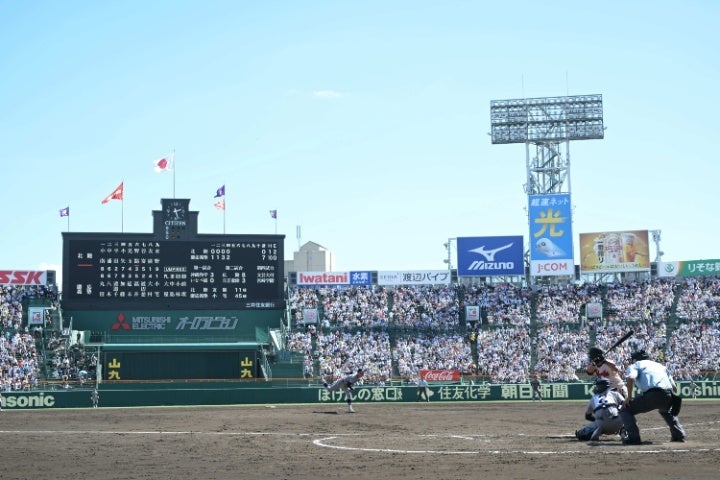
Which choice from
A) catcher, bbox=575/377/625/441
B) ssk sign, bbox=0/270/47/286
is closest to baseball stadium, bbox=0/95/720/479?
ssk sign, bbox=0/270/47/286

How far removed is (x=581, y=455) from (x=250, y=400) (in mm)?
35373

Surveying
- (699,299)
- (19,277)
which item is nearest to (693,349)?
(699,299)

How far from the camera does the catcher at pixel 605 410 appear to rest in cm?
2027

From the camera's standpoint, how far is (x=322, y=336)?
207 ft

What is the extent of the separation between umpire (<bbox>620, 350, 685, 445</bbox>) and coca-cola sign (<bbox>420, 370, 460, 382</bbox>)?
39.6 meters

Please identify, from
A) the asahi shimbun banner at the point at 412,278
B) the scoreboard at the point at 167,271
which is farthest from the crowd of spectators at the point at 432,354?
the scoreboard at the point at 167,271

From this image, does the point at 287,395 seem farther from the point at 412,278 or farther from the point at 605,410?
the point at 605,410

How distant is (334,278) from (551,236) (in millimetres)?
17179

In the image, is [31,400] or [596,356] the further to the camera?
[31,400]

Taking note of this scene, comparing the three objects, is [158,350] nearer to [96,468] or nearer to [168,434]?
[168,434]

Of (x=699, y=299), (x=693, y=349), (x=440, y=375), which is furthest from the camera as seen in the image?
(x=699, y=299)

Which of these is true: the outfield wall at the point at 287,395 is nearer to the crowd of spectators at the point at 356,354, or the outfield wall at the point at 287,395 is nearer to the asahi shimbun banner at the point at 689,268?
the crowd of spectators at the point at 356,354

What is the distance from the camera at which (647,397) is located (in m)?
19.0

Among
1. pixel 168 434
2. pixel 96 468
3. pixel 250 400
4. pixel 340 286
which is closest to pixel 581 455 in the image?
pixel 96 468
